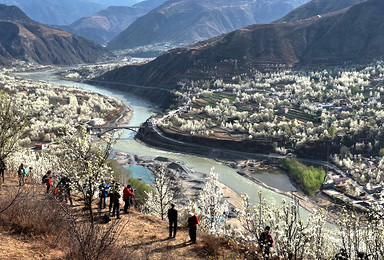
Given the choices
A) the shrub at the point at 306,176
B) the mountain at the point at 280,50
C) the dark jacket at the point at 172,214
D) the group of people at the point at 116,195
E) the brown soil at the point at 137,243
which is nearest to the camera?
the brown soil at the point at 137,243

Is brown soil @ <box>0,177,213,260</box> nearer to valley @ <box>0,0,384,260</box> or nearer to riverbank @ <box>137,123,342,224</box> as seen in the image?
valley @ <box>0,0,384,260</box>

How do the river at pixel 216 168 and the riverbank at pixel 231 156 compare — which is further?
the river at pixel 216 168

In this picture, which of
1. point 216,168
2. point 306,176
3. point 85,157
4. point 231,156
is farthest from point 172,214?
point 231,156

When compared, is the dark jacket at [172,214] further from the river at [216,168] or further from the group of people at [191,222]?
the river at [216,168]

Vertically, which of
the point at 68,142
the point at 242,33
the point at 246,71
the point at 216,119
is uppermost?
the point at 242,33

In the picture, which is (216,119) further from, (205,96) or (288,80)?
(288,80)

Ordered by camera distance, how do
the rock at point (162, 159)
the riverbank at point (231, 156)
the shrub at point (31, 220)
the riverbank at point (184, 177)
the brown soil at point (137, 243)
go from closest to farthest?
the brown soil at point (137, 243) < the shrub at point (31, 220) < the riverbank at point (184, 177) < the riverbank at point (231, 156) < the rock at point (162, 159)

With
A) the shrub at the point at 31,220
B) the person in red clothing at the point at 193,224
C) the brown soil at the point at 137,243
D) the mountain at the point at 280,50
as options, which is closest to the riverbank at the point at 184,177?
the brown soil at the point at 137,243

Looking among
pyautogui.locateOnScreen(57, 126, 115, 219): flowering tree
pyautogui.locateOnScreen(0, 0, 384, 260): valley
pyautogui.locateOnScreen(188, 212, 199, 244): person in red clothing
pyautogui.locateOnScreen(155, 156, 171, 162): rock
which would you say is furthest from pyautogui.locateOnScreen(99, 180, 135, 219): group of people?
pyautogui.locateOnScreen(155, 156, 171, 162): rock

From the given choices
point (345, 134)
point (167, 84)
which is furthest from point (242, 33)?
point (345, 134)
